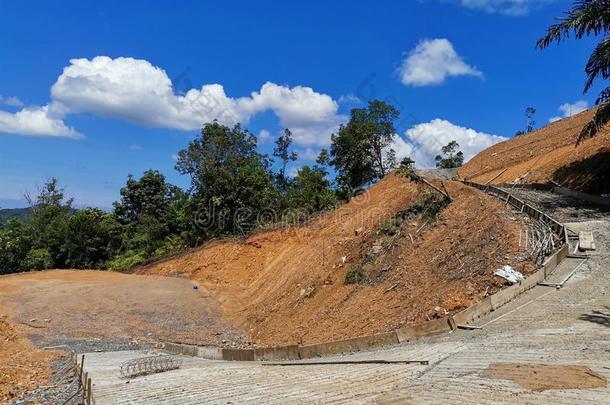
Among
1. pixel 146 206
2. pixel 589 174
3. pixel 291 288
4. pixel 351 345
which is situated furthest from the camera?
pixel 146 206

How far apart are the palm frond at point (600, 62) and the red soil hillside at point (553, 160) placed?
5.29 meters

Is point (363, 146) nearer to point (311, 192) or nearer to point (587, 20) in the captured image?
point (311, 192)

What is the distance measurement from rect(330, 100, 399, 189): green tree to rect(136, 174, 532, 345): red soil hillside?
1311 centimetres

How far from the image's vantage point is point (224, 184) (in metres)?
32.0

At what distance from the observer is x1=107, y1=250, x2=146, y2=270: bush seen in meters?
35.0

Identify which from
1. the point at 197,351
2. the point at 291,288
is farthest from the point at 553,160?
the point at 197,351

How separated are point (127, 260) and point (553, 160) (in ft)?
98.8

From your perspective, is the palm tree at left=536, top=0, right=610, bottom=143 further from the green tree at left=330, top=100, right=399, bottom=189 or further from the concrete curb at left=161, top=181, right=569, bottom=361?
the green tree at left=330, top=100, right=399, bottom=189

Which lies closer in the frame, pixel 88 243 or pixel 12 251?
pixel 88 243

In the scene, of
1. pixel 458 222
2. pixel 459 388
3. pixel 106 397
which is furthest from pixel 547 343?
pixel 458 222

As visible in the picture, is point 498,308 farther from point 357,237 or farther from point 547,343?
point 357,237

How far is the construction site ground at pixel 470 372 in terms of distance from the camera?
577 centimetres

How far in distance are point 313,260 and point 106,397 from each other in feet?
50.7

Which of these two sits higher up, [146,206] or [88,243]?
[146,206]
